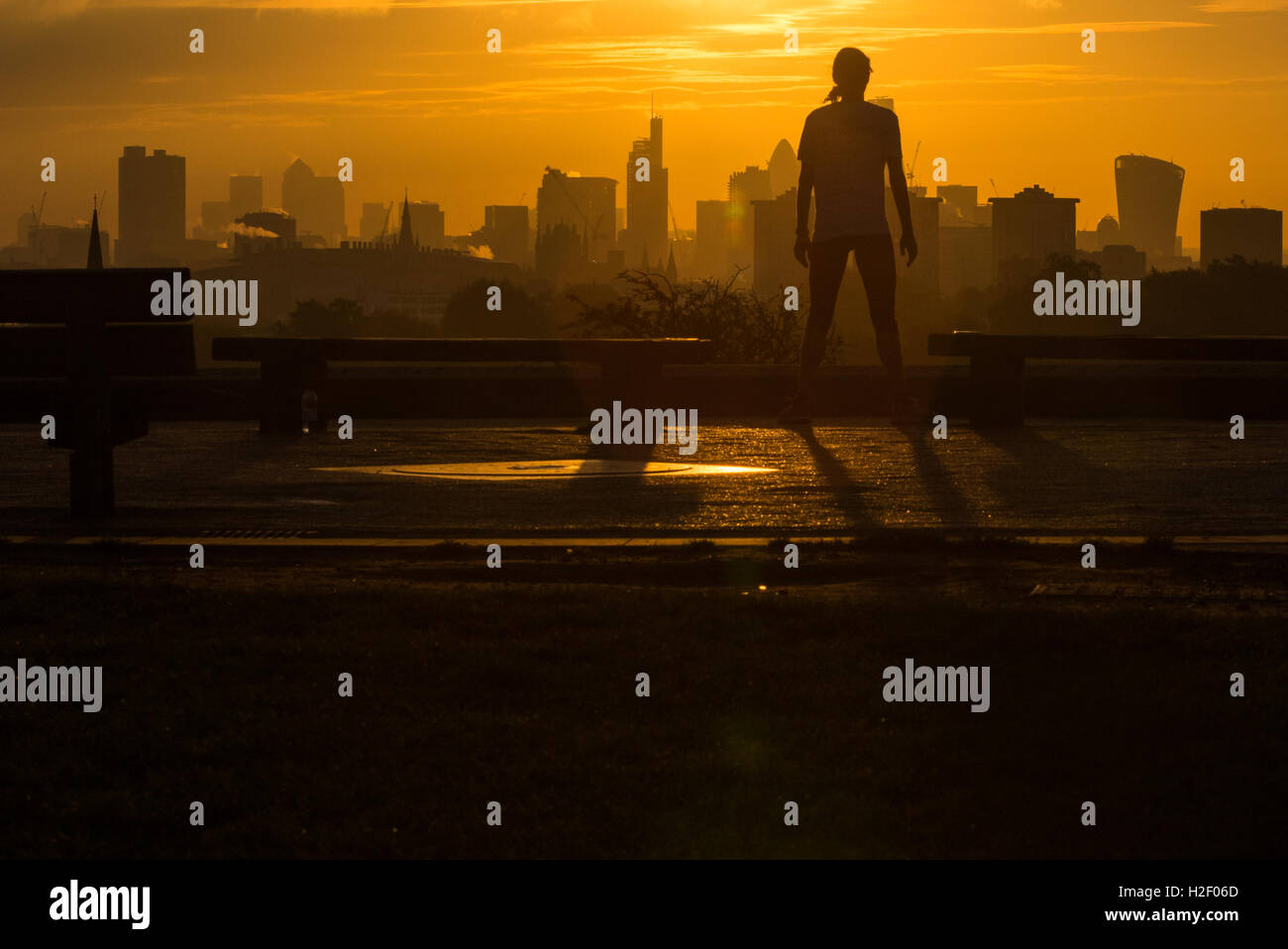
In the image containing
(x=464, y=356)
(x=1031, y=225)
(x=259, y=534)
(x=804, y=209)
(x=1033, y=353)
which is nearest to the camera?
(x=259, y=534)

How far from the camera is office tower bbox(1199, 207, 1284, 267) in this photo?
495 ft

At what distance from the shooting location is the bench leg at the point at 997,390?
1453 centimetres

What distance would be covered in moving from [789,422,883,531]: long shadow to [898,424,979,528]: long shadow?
0.37 m

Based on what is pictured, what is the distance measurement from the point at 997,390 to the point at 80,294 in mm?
7652

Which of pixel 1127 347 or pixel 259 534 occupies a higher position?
pixel 1127 347

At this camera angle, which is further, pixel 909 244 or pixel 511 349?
pixel 511 349

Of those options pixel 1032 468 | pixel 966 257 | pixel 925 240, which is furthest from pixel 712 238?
pixel 1032 468

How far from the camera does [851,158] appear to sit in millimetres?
13484

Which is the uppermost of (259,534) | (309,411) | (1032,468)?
(309,411)

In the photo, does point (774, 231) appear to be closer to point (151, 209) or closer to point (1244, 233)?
point (1244, 233)

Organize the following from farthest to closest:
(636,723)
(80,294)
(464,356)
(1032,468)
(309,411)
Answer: (309,411)
(464,356)
(1032,468)
(80,294)
(636,723)

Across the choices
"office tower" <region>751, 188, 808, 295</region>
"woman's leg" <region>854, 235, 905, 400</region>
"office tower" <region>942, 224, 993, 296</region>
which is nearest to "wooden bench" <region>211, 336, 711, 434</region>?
"woman's leg" <region>854, 235, 905, 400</region>

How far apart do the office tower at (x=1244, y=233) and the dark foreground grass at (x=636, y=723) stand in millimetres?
152116

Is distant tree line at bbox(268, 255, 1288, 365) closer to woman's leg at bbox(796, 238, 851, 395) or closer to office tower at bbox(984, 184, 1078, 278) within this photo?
office tower at bbox(984, 184, 1078, 278)
